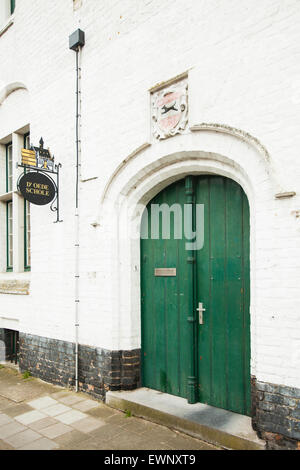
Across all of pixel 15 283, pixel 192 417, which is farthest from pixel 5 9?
pixel 192 417

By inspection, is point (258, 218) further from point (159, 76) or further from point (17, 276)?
point (17, 276)

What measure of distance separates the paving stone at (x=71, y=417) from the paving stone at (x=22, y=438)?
0.38m

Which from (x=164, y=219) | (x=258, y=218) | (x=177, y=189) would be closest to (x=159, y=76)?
(x=177, y=189)

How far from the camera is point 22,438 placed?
12.7 feet

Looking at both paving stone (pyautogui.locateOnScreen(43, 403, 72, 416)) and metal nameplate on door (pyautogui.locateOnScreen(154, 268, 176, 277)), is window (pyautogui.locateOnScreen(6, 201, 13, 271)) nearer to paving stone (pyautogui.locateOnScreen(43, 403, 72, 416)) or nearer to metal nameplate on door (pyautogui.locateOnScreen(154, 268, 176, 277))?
paving stone (pyautogui.locateOnScreen(43, 403, 72, 416))

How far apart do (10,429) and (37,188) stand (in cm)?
313

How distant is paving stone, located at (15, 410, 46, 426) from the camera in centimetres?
432

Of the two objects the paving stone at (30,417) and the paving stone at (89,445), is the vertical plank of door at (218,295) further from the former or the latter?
the paving stone at (30,417)

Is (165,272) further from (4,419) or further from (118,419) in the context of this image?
(4,419)

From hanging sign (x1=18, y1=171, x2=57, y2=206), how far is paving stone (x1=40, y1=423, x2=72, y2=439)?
293 centimetres

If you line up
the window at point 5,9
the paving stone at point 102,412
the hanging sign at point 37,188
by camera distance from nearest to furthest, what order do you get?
the paving stone at point 102,412 → the hanging sign at point 37,188 → the window at point 5,9

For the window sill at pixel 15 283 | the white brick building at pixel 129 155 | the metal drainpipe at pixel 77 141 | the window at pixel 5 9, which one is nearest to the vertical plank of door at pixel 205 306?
the white brick building at pixel 129 155

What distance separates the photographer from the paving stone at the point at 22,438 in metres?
3.76

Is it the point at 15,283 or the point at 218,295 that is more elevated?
the point at 218,295
